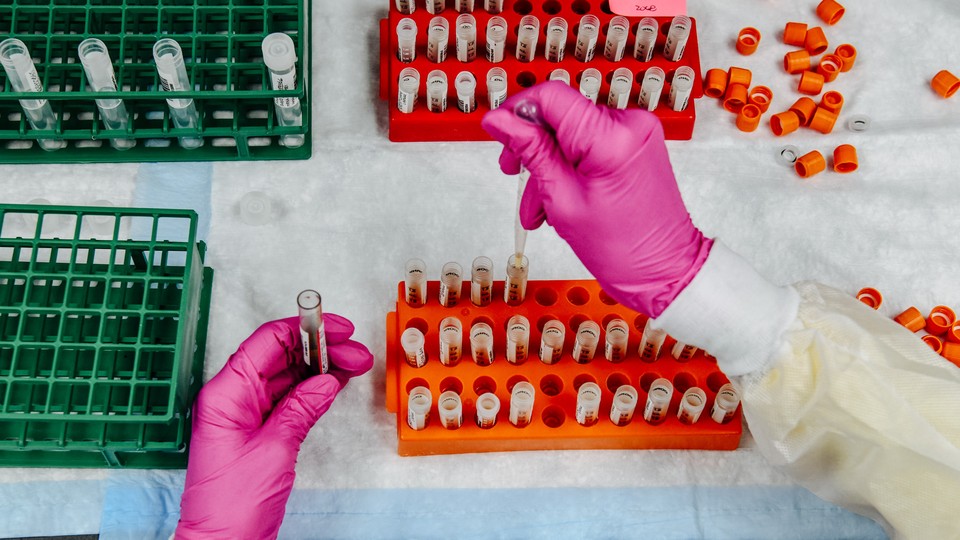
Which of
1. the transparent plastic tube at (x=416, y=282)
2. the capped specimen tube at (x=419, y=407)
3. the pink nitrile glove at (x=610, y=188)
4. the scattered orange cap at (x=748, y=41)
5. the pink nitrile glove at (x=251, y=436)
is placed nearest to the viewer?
the pink nitrile glove at (x=610, y=188)

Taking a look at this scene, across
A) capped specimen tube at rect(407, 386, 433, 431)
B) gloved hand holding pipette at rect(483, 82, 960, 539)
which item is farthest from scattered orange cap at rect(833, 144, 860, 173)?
capped specimen tube at rect(407, 386, 433, 431)

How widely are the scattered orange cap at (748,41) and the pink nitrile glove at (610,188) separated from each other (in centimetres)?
89

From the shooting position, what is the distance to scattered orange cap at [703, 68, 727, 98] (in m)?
2.54

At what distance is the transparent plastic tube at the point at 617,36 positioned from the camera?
247cm

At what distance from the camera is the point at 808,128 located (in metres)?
2.55

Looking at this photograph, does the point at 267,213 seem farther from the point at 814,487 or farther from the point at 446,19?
the point at 814,487

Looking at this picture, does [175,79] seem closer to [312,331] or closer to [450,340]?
[312,331]

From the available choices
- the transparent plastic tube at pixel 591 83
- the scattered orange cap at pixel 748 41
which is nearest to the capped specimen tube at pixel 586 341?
the transparent plastic tube at pixel 591 83

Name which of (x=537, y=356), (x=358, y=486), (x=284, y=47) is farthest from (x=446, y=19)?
(x=358, y=486)

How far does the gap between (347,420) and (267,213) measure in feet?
1.68

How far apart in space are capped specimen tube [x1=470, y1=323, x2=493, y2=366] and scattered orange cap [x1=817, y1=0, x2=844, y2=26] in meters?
1.21

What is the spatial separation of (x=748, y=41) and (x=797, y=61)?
0.13 meters

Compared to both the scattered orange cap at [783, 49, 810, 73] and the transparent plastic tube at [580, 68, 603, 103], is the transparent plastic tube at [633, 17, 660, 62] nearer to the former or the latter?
the transparent plastic tube at [580, 68, 603, 103]

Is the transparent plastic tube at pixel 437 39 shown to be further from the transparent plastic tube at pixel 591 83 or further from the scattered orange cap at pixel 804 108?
the scattered orange cap at pixel 804 108
